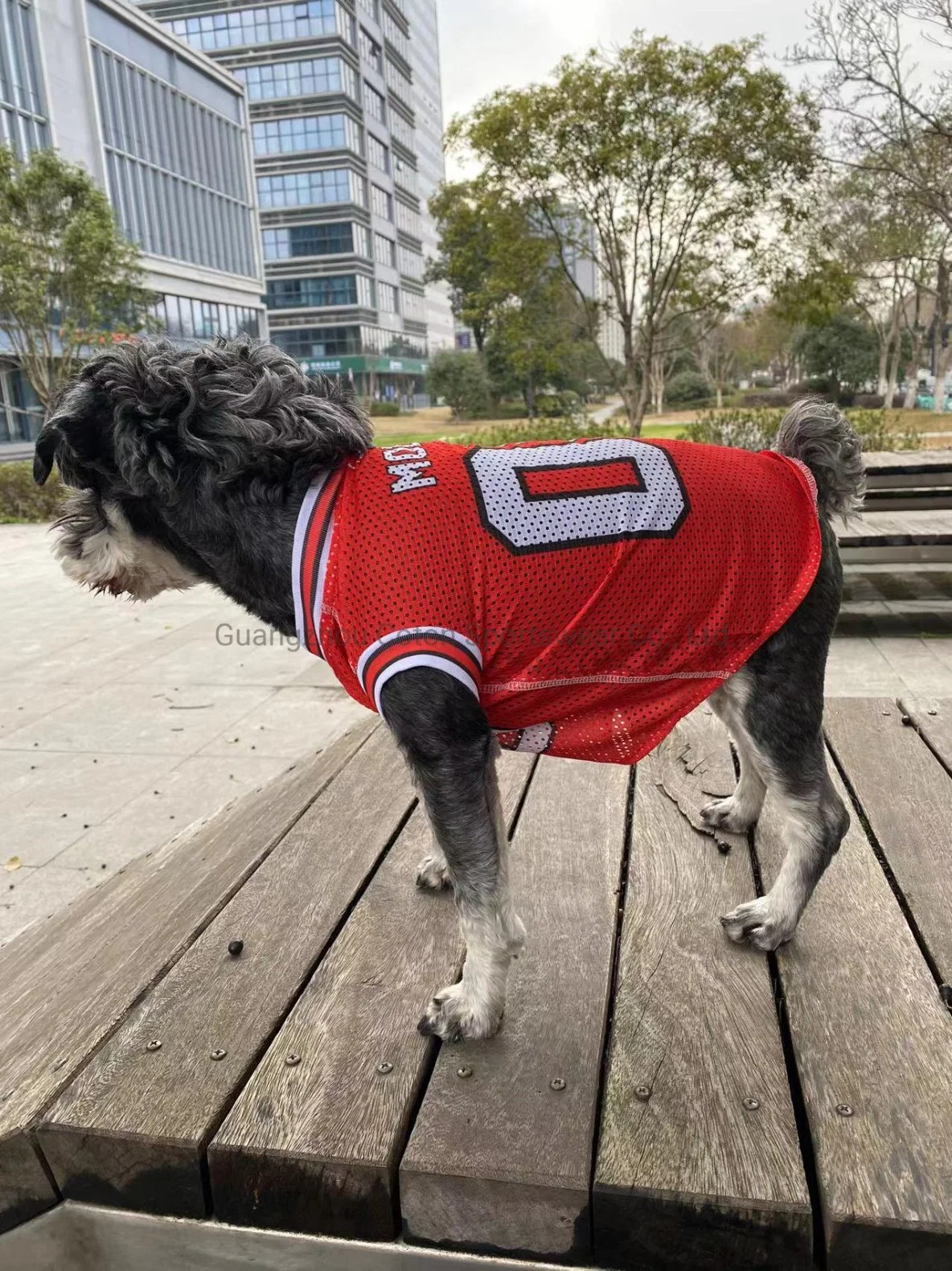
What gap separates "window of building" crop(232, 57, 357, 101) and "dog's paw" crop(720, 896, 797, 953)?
89657 mm

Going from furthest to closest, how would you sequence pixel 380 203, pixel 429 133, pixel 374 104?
pixel 429 133 → pixel 380 203 → pixel 374 104

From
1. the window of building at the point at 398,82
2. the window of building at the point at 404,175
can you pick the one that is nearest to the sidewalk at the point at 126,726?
the window of building at the point at 404,175

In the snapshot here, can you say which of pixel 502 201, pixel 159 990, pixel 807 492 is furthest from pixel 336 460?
pixel 502 201

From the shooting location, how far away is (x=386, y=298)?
90.8 m

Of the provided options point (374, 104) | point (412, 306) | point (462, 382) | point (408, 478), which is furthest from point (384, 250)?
point (408, 478)

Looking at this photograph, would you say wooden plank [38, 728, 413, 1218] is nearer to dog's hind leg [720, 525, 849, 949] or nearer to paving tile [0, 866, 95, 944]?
dog's hind leg [720, 525, 849, 949]

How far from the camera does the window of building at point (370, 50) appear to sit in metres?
80.5

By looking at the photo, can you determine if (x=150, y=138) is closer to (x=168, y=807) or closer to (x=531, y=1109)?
(x=168, y=807)

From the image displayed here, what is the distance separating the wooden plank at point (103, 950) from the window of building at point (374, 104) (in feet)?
310

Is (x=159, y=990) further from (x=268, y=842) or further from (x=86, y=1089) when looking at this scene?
(x=268, y=842)

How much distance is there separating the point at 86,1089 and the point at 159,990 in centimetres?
32

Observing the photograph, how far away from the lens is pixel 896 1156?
1597mm

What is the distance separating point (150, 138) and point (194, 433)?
200 feet

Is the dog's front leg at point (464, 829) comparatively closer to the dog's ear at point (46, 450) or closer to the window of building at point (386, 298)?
the dog's ear at point (46, 450)
